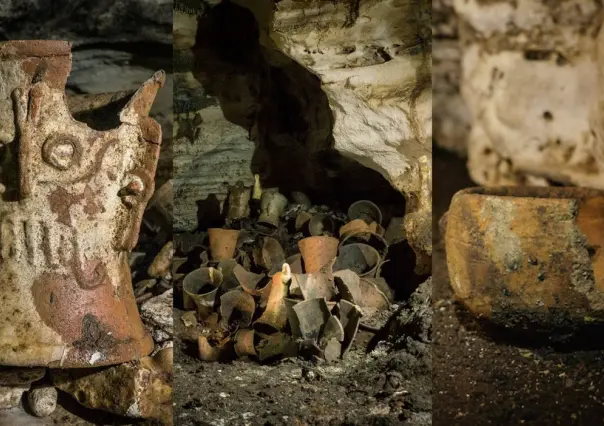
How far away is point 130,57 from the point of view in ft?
6.69

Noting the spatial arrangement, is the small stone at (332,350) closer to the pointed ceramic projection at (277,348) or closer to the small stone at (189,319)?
the pointed ceramic projection at (277,348)

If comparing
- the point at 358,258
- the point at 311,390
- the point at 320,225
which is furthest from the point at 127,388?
the point at 320,225

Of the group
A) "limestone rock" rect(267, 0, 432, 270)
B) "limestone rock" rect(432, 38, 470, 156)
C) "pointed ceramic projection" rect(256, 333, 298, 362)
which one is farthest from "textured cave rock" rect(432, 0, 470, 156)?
"pointed ceramic projection" rect(256, 333, 298, 362)

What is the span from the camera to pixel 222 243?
2.80 meters

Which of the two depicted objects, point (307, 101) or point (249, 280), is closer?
point (249, 280)

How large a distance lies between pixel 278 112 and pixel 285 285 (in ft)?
5.56

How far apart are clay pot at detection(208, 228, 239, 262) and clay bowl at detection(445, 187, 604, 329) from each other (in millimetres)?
1848

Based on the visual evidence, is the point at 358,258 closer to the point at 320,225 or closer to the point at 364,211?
the point at 320,225

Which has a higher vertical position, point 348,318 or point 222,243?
point 222,243

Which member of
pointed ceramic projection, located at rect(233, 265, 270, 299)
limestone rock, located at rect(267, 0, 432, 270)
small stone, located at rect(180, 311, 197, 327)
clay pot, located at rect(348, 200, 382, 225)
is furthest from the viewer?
clay pot, located at rect(348, 200, 382, 225)

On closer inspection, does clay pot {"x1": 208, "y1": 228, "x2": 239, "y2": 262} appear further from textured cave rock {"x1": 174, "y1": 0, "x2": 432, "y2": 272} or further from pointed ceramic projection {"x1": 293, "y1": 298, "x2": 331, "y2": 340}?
pointed ceramic projection {"x1": 293, "y1": 298, "x2": 331, "y2": 340}

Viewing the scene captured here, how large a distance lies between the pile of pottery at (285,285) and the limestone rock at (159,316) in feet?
0.93

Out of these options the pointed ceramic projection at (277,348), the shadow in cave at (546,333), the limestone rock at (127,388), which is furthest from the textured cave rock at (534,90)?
the pointed ceramic projection at (277,348)

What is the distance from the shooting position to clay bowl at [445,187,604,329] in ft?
3.29
